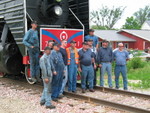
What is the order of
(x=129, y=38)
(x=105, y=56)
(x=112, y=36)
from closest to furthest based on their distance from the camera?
(x=105, y=56) → (x=112, y=36) → (x=129, y=38)

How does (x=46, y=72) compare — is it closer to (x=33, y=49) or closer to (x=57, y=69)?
(x=57, y=69)

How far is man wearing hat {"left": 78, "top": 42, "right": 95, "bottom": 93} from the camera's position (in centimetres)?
738

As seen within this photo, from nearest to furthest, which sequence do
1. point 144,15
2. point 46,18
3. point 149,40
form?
point 46,18
point 149,40
point 144,15

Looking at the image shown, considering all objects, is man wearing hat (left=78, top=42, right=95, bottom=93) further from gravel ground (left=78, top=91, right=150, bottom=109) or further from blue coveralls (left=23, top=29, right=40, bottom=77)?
blue coveralls (left=23, top=29, right=40, bottom=77)

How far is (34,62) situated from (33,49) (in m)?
0.39

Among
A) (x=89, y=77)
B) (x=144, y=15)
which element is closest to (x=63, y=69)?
(x=89, y=77)

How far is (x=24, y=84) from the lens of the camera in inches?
344

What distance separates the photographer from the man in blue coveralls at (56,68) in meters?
6.39

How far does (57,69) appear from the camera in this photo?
21.4 feet

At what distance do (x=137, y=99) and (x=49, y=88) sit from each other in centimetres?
230

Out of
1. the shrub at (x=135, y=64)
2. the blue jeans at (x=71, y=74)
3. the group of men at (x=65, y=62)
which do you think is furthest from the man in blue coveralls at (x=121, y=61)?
the shrub at (x=135, y=64)

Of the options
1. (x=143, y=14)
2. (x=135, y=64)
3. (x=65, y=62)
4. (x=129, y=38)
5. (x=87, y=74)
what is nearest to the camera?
(x=65, y=62)

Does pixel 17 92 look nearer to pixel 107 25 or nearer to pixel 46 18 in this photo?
pixel 46 18

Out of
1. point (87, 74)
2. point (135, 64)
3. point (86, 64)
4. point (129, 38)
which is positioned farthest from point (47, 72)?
point (129, 38)
